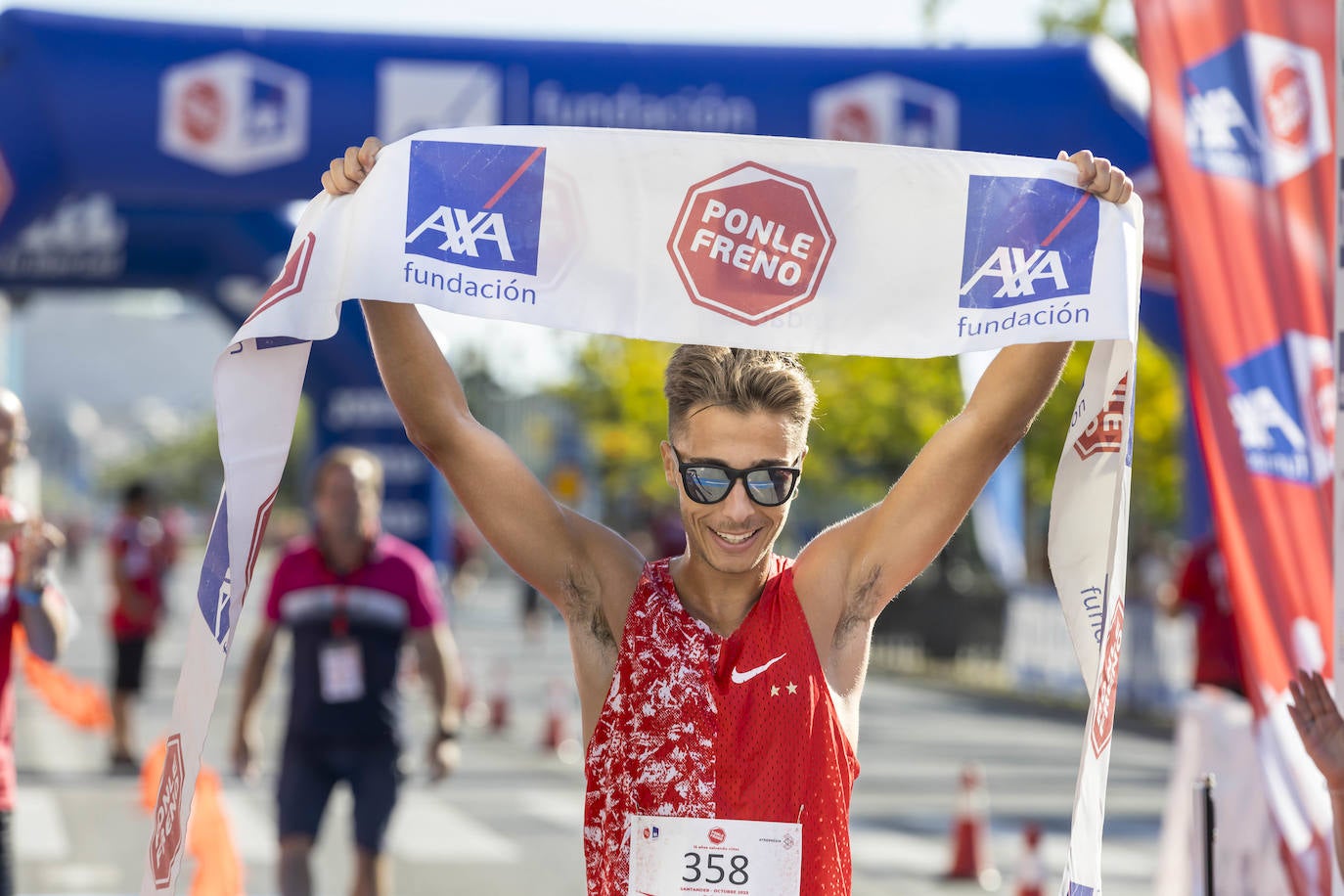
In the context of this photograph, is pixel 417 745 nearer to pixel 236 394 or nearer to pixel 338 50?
pixel 338 50

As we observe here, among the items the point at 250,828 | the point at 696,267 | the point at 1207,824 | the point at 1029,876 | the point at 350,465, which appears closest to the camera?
the point at 696,267

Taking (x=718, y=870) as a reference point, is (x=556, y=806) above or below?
below

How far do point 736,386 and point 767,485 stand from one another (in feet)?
0.60

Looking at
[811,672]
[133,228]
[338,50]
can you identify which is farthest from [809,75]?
[133,228]

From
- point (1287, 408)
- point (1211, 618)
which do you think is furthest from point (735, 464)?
point (1211, 618)

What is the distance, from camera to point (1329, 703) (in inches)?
158

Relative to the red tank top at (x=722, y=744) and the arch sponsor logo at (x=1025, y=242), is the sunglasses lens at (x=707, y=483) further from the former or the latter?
the arch sponsor logo at (x=1025, y=242)

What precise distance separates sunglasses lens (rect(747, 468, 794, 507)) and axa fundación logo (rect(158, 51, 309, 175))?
→ 292 inches

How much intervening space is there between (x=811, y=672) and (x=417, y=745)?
1288 centimetres

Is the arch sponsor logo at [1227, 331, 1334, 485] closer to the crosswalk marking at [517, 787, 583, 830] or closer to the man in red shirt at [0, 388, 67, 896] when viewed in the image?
the man in red shirt at [0, 388, 67, 896]

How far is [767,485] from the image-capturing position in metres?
3.23

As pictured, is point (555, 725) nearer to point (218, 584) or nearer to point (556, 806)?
point (556, 806)

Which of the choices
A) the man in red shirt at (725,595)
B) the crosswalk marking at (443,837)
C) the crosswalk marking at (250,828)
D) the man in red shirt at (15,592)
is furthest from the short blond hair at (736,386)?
the crosswalk marking at (443,837)

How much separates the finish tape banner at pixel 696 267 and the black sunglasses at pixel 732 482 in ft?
1.25
